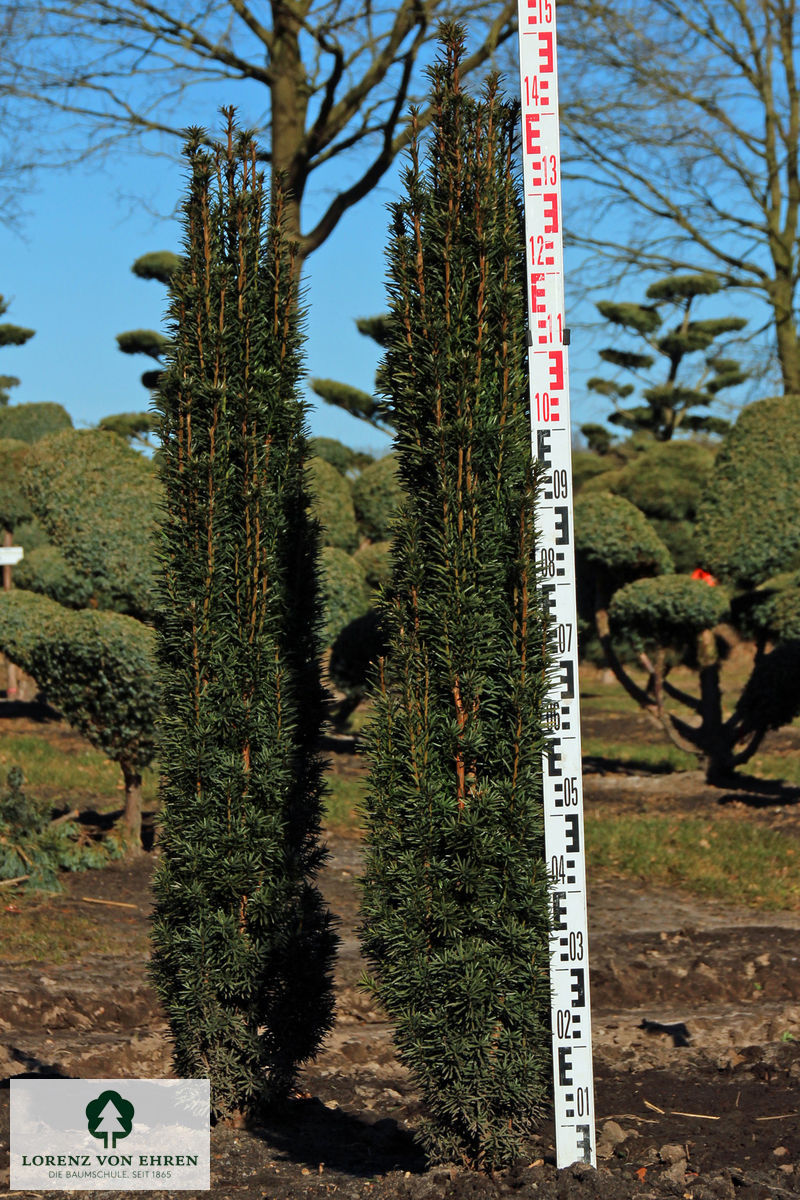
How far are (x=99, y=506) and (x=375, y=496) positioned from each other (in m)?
7.40

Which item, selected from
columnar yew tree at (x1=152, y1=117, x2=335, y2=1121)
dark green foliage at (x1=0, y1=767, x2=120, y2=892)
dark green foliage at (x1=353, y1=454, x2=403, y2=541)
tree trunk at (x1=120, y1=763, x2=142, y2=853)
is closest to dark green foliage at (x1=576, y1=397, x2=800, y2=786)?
dark green foliage at (x1=353, y1=454, x2=403, y2=541)

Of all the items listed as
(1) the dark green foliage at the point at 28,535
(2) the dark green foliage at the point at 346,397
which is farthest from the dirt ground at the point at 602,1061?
(2) the dark green foliage at the point at 346,397

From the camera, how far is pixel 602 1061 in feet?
16.9

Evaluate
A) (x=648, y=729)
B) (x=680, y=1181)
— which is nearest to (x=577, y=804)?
(x=680, y=1181)

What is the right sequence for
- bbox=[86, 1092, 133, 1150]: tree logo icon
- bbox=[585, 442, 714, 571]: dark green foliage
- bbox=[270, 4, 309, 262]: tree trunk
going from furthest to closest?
1. bbox=[585, 442, 714, 571]: dark green foliage
2. bbox=[270, 4, 309, 262]: tree trunk
3. bbox=[86, 1092, 133, 1150]: tree logo icon

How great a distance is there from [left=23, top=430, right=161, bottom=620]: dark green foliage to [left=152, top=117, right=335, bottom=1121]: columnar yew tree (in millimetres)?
4143

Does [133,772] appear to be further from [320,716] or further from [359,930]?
[359,930]

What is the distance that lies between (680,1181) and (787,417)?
9063 millimetres

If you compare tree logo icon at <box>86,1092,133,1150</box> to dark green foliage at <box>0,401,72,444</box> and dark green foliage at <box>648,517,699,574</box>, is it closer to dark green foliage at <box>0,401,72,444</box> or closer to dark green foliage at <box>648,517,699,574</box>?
dark green foliage at <box>648,517,699,574</box>

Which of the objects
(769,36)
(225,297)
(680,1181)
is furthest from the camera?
(769,36)

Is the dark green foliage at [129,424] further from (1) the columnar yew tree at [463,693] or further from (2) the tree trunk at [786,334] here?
(1) the columnar yew tree at [463,693]

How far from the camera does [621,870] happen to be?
8883mm

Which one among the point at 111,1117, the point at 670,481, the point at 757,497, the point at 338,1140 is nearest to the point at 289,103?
the point at 670,481

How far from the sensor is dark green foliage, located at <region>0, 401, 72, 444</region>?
22047 millimetres
